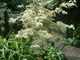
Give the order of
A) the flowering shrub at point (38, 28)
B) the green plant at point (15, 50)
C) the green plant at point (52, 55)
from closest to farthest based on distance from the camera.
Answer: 1. the flowering shrub at point (38, 28)
2. the green plant at point (15, 50)
3. the green plant at point (52, 55)

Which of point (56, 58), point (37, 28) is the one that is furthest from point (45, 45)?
point (56, 58)

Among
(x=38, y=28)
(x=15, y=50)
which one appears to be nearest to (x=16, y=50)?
(x=15, y=50)

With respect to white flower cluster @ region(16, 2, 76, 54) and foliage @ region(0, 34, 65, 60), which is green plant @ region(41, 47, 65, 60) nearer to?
foliage @ region(0, 34, 65, 60)

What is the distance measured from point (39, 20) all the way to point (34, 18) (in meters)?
0.15

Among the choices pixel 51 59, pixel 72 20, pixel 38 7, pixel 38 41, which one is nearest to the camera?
pixel 38 41

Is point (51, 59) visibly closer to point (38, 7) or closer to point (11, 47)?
point (11, 47)

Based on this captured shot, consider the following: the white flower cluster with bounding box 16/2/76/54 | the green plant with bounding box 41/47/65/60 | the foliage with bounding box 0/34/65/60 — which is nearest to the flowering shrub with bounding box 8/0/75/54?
the white flower cluster with bounding box 16/2/76/54

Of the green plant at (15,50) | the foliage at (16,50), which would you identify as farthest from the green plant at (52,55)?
the green plant at (15,50)

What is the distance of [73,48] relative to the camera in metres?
5.87

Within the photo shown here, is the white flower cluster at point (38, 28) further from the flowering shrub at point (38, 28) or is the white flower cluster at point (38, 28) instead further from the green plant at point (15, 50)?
the green plant at point (15, 50)

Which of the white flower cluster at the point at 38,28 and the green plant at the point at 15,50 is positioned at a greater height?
the white flower cluster at the point at 38,28

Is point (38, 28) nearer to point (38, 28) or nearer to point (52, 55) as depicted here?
point (38, 28)

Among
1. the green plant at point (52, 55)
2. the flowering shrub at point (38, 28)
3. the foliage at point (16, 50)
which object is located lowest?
the green plant at point (52, 55)

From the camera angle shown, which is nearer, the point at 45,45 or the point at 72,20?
the point at 45,45
